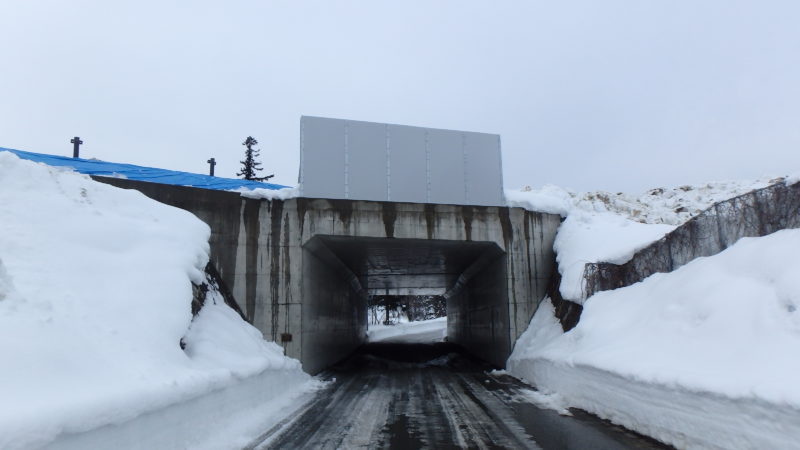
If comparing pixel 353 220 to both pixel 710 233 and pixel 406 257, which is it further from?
pixel 710 233

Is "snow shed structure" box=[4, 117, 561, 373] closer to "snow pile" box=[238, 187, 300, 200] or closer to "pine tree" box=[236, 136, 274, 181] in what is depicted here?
"snow pile" box=[238, 187, 300, 200]

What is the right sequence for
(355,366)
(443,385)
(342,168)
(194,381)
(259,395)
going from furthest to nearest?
(355,366), (342,168), (443,385), (259,395), (194,381)

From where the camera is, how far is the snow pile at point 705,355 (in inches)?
239

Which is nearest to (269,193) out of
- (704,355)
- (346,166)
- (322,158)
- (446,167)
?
(322,158)

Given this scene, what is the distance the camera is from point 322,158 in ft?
53.6

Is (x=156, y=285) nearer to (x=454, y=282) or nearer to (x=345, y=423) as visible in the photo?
(x=345, y=423)

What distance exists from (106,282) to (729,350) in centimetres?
966

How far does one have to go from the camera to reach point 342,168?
16.5 metres

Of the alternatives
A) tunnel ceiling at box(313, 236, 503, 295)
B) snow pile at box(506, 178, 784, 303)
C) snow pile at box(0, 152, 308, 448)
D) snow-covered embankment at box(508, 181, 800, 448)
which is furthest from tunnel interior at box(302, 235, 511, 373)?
snow-covered embankment at box(508, 181, 800, 448)

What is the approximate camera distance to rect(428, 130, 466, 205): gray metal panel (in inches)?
682

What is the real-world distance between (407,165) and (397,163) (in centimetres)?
36

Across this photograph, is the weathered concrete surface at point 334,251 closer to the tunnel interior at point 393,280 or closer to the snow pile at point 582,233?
the tunnel interior at point 393,280

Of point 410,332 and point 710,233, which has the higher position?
point 710,233

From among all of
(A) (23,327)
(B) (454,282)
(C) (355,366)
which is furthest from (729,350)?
(B) (454,282)
